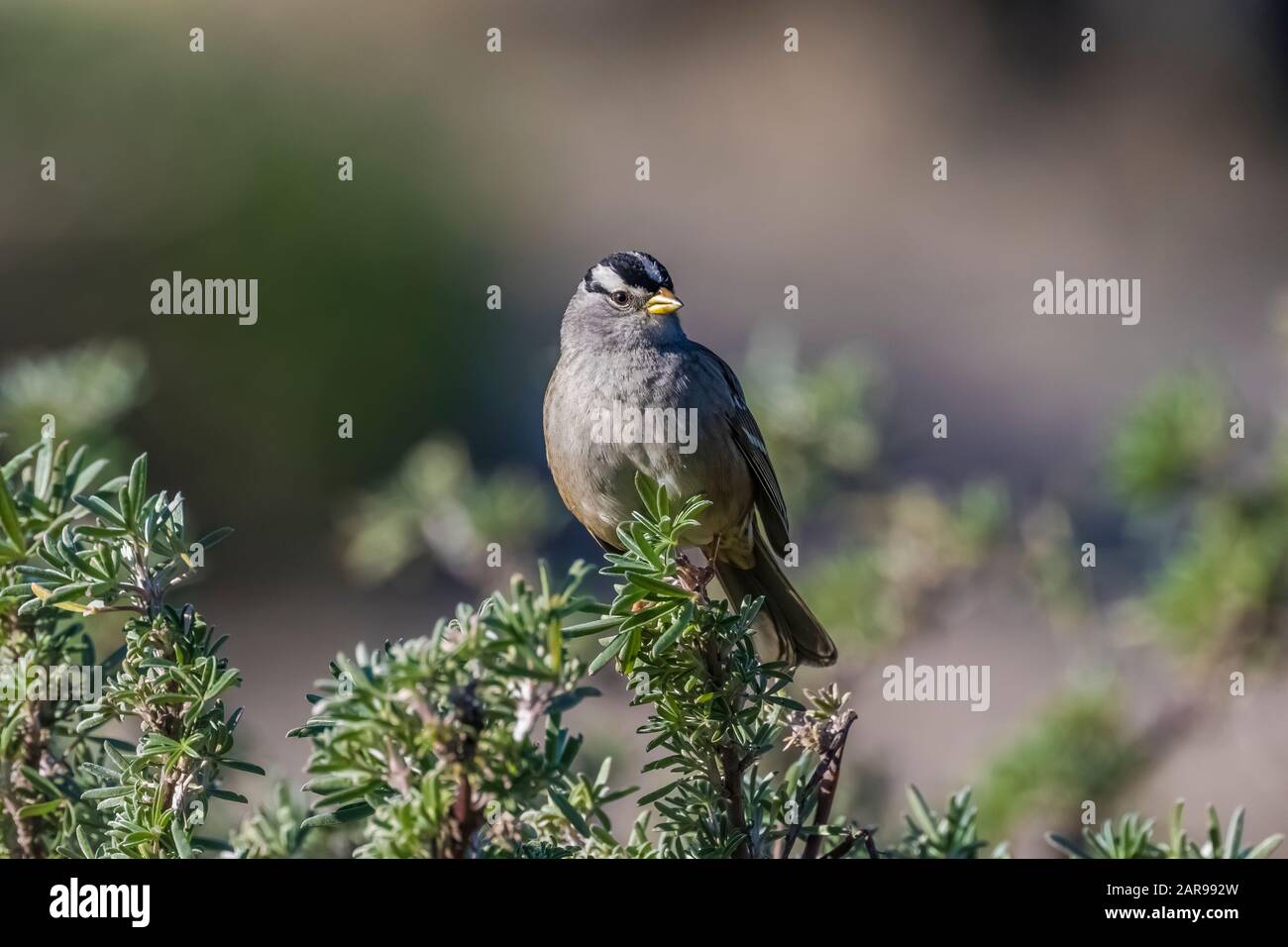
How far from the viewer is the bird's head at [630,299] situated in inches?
146

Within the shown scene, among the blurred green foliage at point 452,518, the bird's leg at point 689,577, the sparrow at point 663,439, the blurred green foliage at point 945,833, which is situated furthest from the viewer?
the sparrow at point 663,439

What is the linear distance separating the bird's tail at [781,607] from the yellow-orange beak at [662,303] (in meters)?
0.68

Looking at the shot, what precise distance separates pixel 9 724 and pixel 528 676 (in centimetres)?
74

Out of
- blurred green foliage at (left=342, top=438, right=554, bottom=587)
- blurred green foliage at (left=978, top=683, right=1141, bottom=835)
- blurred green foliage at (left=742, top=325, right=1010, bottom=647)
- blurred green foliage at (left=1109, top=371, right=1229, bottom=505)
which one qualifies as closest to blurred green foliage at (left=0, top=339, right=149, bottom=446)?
blurred green foliage at (left=342, top=438, right=554, bottom=587)

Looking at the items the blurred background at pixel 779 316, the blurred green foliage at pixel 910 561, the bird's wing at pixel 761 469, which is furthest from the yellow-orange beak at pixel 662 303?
→ the blurred green foliage at pixel 910 561

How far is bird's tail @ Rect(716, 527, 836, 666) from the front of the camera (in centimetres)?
313

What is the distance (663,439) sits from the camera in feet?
11.2

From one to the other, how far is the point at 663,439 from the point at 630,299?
0.56 metres

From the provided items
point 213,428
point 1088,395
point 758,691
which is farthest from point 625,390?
point 1088,395

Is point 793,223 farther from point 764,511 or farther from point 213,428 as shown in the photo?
point 764,511

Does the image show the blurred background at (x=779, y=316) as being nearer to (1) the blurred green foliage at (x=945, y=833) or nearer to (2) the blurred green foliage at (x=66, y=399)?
(2) the blurred green foliage at (x=66, y=399)

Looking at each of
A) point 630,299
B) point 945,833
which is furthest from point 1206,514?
point 630,299

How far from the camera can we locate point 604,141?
11.8 metres

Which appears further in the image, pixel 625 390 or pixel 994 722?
pixel 994 722
